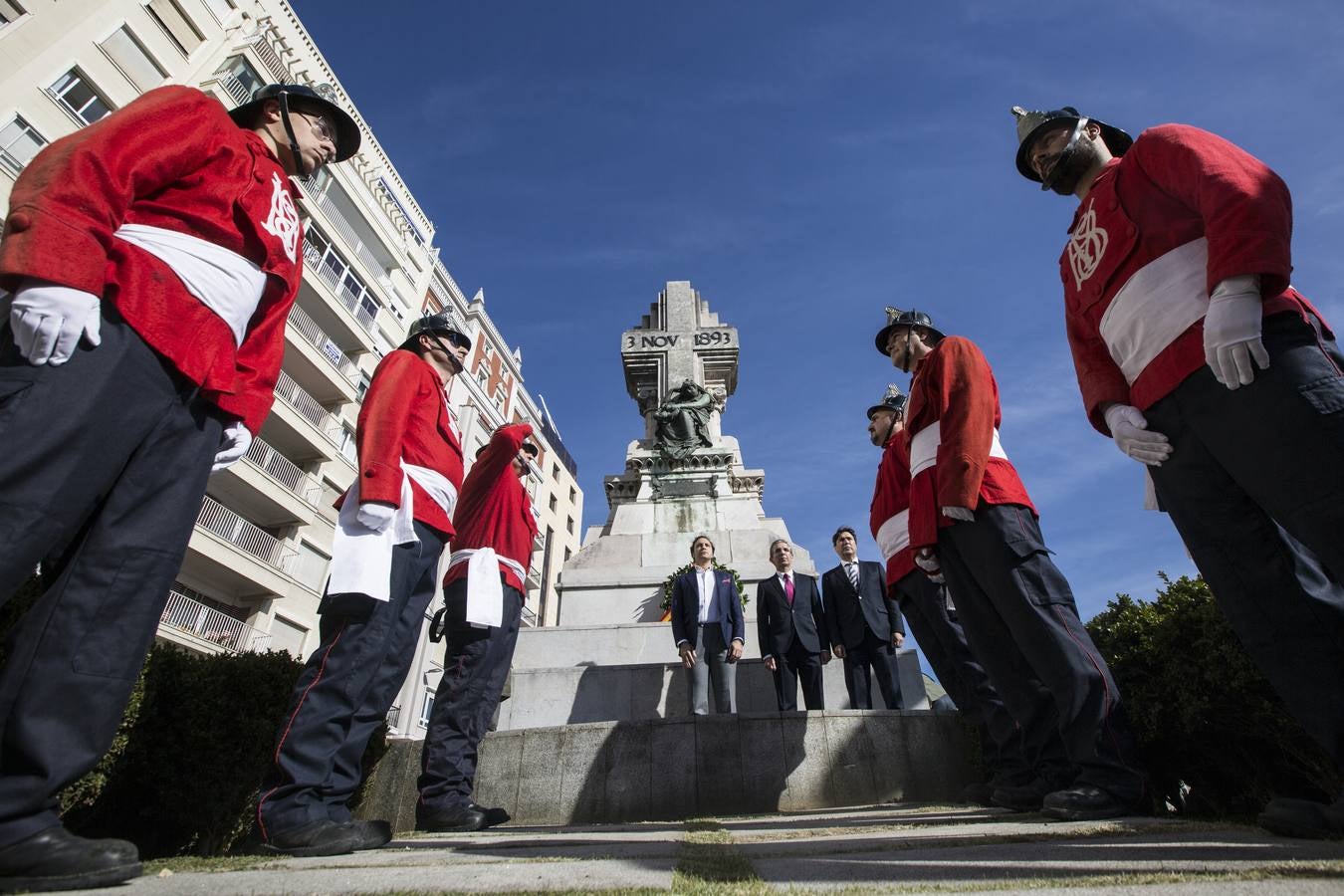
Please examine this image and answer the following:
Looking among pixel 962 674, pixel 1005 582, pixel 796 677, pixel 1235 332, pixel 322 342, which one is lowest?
pixel 962 674

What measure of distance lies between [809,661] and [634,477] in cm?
483

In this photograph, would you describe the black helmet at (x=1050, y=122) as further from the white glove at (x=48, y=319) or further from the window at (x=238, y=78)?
the window at (x=238, y=78)

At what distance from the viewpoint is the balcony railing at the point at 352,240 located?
27.6 meters

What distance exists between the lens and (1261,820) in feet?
7.34

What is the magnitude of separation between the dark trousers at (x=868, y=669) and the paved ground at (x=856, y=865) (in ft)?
12.7

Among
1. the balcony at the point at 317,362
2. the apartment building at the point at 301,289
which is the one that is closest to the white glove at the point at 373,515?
the apartment building at the point at 301,289

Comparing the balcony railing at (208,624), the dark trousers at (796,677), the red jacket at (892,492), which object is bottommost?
the dark trousers at (796,677)

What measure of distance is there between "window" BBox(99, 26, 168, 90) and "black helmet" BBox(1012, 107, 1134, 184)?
2423 centimetres

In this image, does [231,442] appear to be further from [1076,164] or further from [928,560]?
[1076,164]

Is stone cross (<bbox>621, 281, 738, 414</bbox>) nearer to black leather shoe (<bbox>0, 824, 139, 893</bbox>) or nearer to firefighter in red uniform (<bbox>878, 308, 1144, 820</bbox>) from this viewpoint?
firefighter in red uniform (<bbox>878, 308, 1144, 820</bbox>)

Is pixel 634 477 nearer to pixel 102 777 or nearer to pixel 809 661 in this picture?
pixel 809 661

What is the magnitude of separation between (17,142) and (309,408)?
1063 cm

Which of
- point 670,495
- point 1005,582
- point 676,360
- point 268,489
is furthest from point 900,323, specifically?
point 268,489

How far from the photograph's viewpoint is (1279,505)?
6.66 ft
